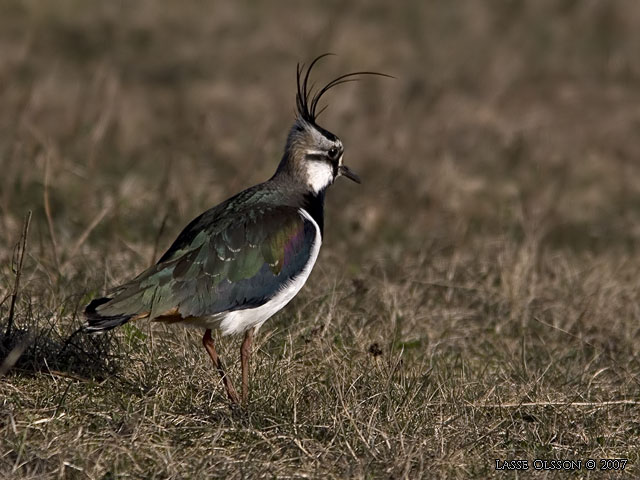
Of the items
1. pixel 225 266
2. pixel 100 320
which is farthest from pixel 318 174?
pixel 100 320

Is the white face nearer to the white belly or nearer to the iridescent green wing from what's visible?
the iridescent green wing

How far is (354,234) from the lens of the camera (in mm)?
8750

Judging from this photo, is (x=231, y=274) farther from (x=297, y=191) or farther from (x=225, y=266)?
(x=297, y=191)

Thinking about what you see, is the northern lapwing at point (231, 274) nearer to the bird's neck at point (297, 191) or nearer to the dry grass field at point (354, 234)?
the bird's neck at point (297, 191)

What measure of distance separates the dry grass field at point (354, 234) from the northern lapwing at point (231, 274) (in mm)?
296

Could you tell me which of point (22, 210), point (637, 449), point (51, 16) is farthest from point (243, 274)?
point (51, 16)

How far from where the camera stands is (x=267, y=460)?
14.4ft

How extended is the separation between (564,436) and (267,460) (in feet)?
4.69

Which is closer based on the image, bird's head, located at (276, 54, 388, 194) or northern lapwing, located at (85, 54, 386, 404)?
northern lapwing, located at (85, 54, 386, 404)

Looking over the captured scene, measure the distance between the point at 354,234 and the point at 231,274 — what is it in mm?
3737

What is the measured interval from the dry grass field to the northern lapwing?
0.30 m

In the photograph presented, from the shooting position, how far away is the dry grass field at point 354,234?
4.60 meters

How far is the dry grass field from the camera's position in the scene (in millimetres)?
4598

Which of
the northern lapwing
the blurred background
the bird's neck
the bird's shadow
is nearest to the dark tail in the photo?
the northern lapwing
